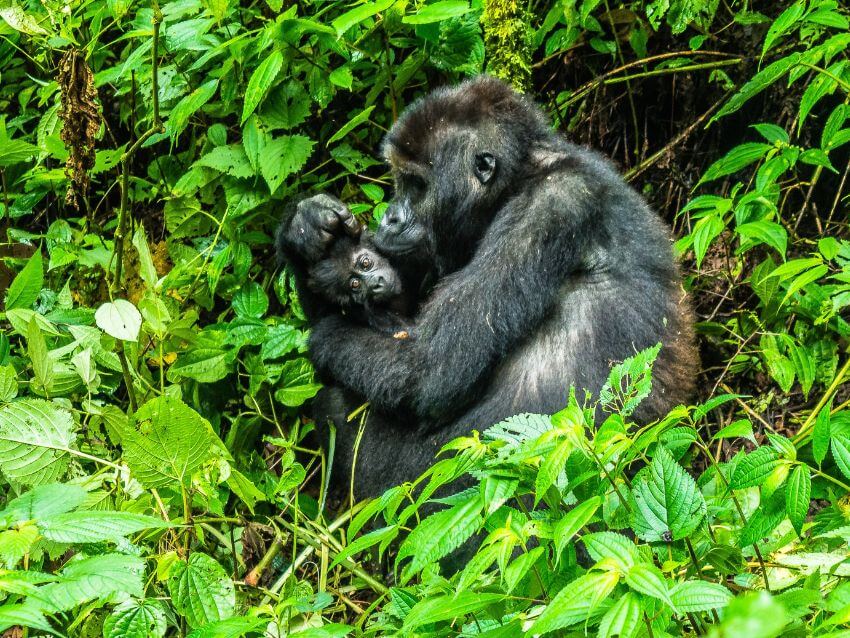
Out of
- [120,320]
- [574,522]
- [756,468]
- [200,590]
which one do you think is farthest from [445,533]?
[120,320]

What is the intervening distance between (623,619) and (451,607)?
391 millimetres

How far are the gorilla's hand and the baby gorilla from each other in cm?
4

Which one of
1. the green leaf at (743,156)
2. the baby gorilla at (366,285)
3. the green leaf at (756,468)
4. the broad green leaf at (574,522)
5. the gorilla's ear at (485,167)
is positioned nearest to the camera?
the broad green leaf at (574,522)

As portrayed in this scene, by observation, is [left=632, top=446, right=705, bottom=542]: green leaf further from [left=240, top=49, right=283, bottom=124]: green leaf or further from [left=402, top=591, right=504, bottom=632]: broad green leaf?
[left=240, top=49, right=283, bottom=124]: green leaf

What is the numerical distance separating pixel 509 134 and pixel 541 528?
194cm

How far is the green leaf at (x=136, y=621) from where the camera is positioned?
6.61ft

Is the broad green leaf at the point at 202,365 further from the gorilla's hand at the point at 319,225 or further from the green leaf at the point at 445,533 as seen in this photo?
the green leaf at the point at 445,533

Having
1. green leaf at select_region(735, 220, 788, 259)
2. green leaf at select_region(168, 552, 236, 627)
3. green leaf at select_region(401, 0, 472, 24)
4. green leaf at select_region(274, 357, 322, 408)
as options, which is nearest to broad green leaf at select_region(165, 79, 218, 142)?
green leaf at select_region(401, 0, 472, 24)

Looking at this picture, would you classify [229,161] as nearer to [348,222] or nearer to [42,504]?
[348,222]

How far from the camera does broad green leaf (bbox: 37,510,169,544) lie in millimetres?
1765

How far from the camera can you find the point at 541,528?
1763 millimetres

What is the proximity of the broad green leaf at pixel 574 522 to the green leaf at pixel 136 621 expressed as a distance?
0.99 metres

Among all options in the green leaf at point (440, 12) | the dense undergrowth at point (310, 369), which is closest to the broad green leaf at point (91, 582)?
the dense undergrowth at point (310, 369)

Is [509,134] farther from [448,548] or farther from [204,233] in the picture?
[448,548]
